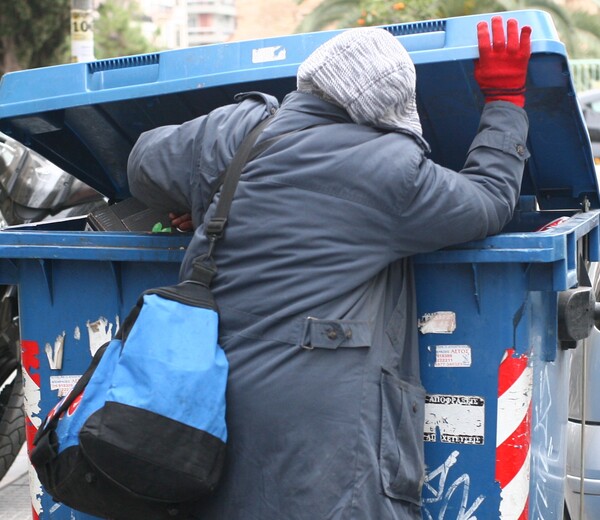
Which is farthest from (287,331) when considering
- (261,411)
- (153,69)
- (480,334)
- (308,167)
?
(153,69)

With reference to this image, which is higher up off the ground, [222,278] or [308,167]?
[308,167]

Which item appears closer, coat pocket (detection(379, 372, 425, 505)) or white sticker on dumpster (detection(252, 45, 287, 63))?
coat pocket (detection(379, 372, 425, 505))

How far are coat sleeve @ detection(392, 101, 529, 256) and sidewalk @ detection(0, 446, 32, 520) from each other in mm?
3065

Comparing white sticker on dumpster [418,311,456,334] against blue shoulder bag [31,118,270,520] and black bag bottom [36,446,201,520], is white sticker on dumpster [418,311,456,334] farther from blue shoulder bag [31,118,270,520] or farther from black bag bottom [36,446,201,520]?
black bag bottom [36,446,201,520]

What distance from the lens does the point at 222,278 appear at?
2.62 metres

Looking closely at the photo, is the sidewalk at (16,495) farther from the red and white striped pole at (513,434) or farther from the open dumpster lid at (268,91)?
the red and white striped pole at (513,434)

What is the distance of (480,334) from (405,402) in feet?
1.06

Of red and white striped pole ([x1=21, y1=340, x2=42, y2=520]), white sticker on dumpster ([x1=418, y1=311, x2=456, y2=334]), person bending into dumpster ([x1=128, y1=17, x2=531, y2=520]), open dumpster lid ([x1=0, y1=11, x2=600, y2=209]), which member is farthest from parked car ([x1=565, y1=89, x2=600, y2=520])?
red and white striped pole ([x1=21, y1=340, x2=42, y2=520])

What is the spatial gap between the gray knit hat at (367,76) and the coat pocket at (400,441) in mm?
666

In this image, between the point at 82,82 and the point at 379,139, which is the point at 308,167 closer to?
the point at 379,139

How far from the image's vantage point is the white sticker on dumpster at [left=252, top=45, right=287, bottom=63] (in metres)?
3.08

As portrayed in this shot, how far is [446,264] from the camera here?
280 cm

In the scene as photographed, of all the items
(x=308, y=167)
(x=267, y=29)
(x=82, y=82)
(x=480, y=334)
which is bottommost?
(x=480, y=334)

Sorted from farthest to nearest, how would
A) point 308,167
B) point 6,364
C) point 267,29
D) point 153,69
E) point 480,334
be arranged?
point 267,29 < point 6,364 < point 153,69 < point 480,334 < point 308,167
